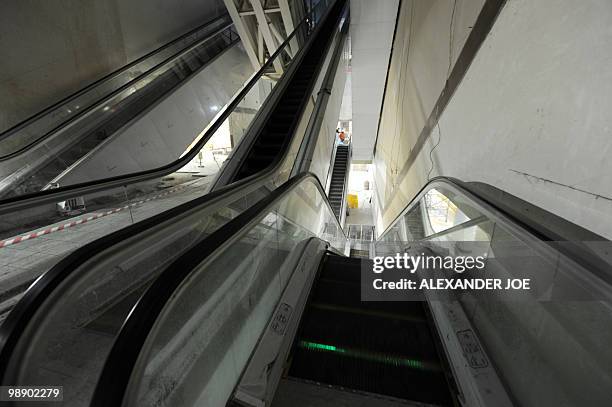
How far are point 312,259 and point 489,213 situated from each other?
1545 mm

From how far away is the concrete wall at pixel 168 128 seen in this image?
15.6 ft

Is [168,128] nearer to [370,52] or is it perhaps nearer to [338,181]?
[370,52]

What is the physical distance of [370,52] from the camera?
25.8 ft

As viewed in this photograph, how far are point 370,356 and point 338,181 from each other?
1132 centimetres

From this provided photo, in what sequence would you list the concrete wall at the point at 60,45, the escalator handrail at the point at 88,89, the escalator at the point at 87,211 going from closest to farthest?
the escalator at the point at 87,211 → the escalator handrail at the point at 88,89 → the concrete wall at the point at 60,45

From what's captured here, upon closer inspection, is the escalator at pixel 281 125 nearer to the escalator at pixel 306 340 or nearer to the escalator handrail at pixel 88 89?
the escalator at pixel 306 340

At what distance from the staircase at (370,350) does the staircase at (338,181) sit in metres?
8.65

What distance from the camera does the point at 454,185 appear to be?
1882 mm

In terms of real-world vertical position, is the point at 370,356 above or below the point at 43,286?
below

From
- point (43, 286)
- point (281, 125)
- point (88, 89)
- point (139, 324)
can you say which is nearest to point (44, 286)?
point (43, 286)

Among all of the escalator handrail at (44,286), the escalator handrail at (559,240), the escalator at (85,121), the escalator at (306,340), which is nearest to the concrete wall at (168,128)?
the escalator at (85,121)

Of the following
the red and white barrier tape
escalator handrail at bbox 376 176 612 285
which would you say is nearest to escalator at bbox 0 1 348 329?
the red and white barrier tape

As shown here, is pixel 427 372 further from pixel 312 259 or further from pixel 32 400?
pixel 32 400

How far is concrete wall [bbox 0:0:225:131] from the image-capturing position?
12.6ft
